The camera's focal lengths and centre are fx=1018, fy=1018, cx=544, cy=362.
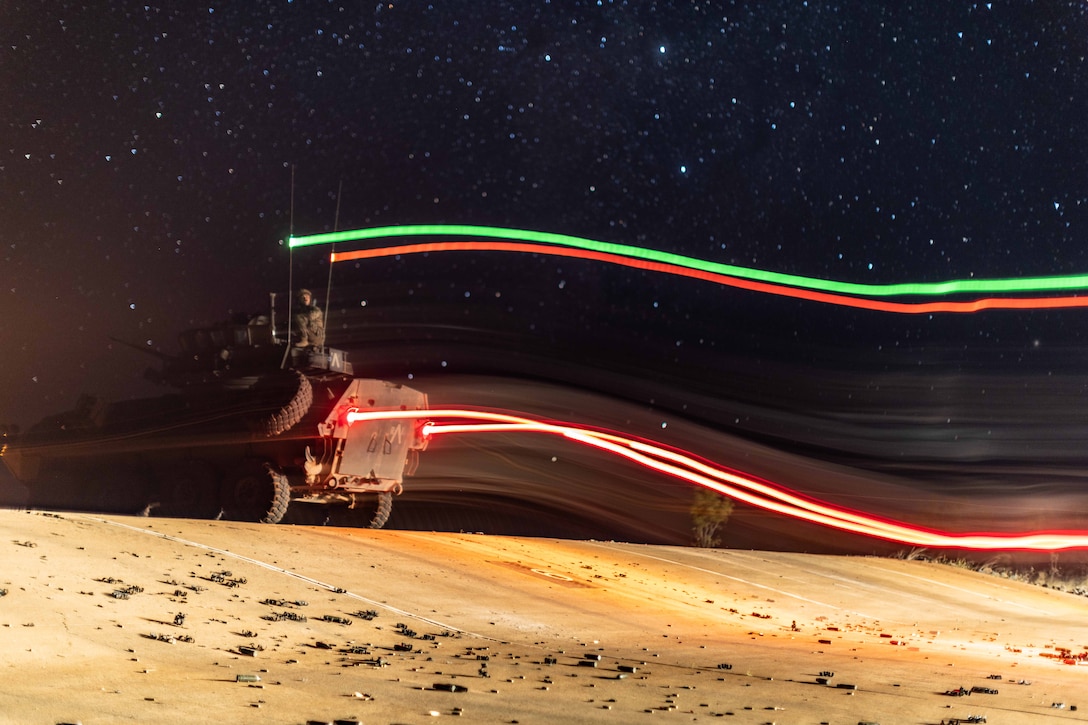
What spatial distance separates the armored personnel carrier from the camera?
719 inches

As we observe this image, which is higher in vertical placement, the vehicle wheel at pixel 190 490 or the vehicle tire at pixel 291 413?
the vehicle tire at pixel 291 413

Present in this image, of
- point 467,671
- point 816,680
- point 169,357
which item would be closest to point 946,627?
point 816,680

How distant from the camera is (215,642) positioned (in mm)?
8062

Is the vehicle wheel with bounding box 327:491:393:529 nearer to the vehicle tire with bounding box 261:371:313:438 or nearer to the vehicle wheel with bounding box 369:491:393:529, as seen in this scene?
the vehicle wheel with bounding box 369:491:393:529

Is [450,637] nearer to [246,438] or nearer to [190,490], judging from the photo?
[246,438]

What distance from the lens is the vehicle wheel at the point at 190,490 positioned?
62.4 ft

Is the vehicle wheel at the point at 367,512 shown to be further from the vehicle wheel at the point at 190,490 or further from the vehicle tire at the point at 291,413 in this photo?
the vehicle tire at the point at 291,413

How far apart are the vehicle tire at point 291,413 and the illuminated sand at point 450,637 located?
264cm

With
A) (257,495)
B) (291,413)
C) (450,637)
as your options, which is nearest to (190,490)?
(257,495)

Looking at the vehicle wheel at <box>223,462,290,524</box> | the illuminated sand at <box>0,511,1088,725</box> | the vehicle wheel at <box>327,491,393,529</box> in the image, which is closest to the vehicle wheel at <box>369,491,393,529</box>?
the vehicle wheel at <box>327,491,393,529</box>

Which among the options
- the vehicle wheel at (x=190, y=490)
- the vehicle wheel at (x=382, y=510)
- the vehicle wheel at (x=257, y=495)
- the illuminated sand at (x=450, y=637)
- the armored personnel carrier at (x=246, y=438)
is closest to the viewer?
the illuminated sand at (x=450, y=637)

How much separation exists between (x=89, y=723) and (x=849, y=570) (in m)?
17.9

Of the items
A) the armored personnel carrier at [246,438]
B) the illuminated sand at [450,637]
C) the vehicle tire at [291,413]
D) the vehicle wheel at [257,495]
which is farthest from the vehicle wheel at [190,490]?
the illuminated sand at [450,637]

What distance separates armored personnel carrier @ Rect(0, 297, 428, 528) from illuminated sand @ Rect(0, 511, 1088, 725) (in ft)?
7.70
